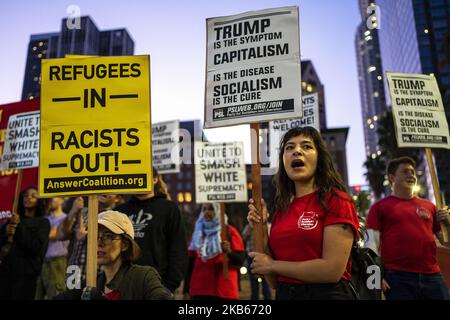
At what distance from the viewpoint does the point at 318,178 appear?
2.84 meters

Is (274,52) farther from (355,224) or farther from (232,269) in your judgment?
(232,269)

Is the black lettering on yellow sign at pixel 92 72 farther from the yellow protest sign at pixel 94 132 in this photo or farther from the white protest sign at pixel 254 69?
the white protest sign at pixel 254 69

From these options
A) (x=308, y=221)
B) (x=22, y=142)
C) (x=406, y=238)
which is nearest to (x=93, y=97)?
(x=308, y=221)

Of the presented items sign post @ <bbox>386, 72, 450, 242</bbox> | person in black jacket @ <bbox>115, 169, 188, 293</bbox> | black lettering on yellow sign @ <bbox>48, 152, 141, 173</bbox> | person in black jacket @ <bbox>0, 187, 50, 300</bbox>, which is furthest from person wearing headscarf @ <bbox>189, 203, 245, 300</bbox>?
black lettering on yellow sign @ <bbox>48, 152, 141, 173</bbox>

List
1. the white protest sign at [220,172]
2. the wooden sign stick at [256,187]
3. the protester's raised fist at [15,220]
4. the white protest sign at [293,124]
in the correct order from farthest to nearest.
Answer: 1. the white protest sign at [220,172]
2. the white protest sign at [293,124]
3. the protester's raised fist at [15,220]
4. the wooden sign stick at [256,187]

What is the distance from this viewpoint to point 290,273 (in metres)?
2.46

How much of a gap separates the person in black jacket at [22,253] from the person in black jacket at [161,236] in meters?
1.65

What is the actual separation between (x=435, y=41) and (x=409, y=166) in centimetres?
7553

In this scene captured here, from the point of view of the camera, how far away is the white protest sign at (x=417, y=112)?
221 inches

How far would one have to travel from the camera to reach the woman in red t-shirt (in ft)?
7.97

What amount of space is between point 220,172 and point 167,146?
1.79m

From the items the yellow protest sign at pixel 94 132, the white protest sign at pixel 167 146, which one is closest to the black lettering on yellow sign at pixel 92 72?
the yellow protest sign at pixel 94 132
